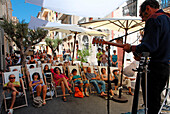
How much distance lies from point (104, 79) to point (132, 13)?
291 inches

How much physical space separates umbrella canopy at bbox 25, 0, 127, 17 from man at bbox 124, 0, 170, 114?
156cm

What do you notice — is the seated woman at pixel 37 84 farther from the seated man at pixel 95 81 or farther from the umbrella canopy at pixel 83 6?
the umbrella canopy at pixel 83 6

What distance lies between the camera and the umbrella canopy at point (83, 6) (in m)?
3.22

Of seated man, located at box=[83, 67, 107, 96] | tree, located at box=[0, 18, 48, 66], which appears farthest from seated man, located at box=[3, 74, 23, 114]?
tree, located at box=[0, 18, 48, 66]

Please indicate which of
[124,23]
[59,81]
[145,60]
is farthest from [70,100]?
[145,60]

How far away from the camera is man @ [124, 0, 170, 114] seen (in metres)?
1.80

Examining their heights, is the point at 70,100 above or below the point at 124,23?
below

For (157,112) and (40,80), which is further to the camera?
(40,80)

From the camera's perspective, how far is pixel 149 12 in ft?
6.71

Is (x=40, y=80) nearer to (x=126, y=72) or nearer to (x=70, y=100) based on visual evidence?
(x=70, y=100)

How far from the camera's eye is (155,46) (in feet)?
5.78

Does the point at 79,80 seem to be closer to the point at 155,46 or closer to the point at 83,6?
the point at 83,6

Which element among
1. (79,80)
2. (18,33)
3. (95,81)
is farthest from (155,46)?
(18,33)

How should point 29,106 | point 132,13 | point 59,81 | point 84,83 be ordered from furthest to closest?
point 132,13 < point 84,83 < point 59,81 < point 29,106
